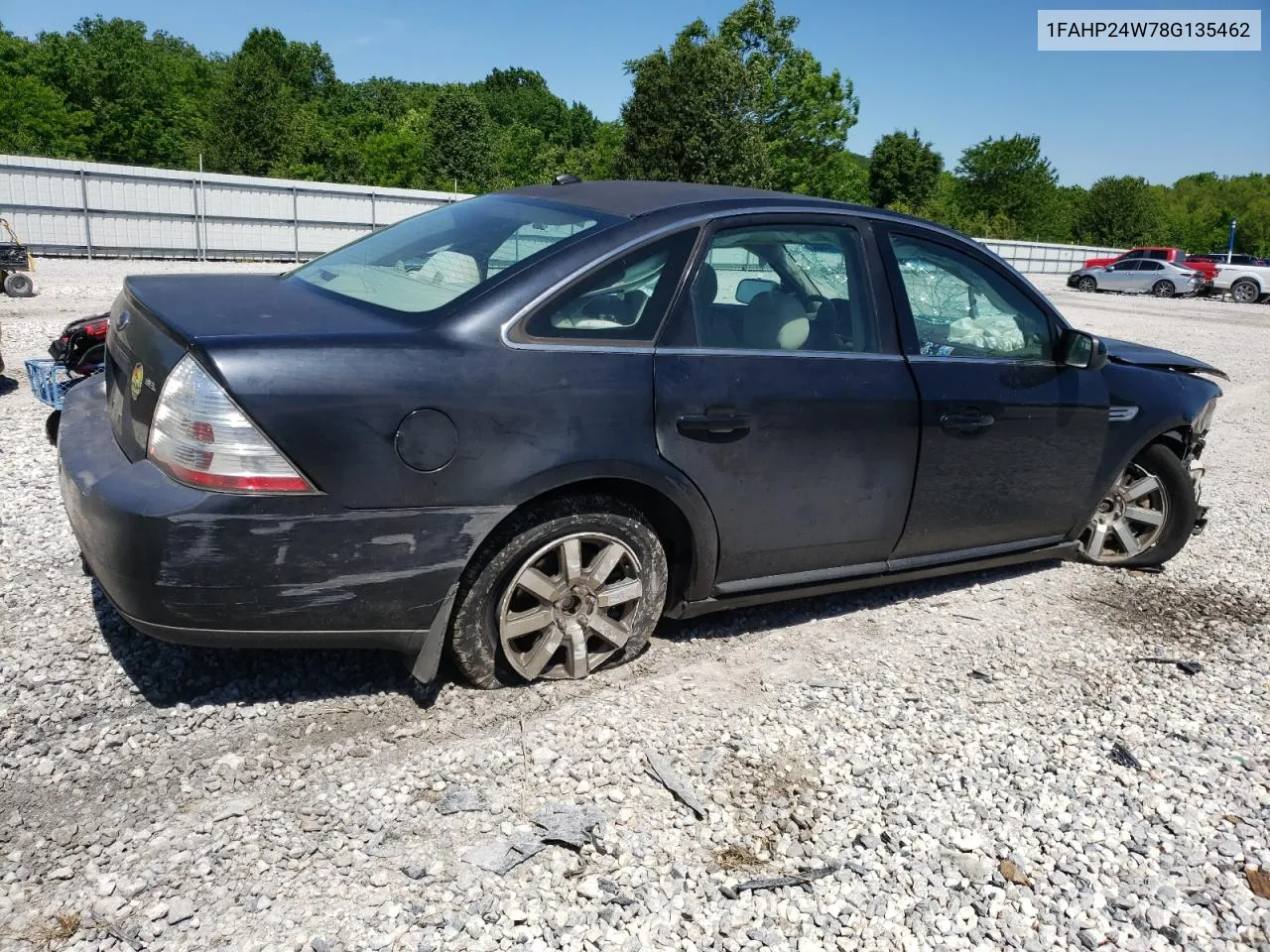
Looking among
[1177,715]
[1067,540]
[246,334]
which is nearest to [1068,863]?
[1177,715]

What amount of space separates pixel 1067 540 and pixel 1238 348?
671 inches

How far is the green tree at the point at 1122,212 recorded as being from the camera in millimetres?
65875

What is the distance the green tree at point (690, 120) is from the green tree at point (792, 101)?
49.4 feet

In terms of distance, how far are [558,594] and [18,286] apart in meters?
13.4

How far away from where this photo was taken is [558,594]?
3.27 metres

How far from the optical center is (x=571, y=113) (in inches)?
3927

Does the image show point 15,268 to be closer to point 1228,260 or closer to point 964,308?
point 964,308

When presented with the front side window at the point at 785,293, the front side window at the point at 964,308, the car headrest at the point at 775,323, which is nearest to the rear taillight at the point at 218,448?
the front side window at the point at 785,293

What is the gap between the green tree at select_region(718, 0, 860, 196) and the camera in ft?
139

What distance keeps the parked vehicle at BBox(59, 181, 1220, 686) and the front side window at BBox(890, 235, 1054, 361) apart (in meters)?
0.01

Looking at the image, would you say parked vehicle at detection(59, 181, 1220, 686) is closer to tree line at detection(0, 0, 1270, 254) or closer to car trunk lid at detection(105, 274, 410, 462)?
car trunk lid at detection(105, 274, 410, 462)

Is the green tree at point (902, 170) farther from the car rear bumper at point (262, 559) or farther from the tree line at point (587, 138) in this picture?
the car rear bumper at point (262, 559)

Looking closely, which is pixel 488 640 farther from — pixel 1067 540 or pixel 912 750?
Answer: pixel 1067 540

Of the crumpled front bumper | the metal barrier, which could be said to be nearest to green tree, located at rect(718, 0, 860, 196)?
the metal barrier
